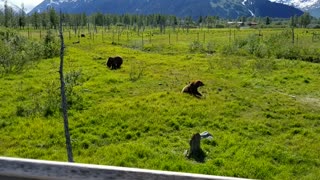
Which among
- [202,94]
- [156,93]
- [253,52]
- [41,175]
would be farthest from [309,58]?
[41,175]

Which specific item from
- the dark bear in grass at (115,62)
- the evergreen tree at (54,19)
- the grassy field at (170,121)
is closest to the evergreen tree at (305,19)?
the evergreen tree at (54,19)

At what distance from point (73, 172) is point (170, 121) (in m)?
10.8

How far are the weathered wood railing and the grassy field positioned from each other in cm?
683

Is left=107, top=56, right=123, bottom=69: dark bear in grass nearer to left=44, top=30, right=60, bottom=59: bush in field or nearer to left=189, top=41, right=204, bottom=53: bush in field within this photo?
left=44, top=30, right=60, bottom=59: bush in field

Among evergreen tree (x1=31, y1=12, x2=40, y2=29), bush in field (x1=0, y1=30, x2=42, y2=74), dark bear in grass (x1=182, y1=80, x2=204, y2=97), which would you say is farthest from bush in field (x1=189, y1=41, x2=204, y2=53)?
evergreen tree (x1=31, y1=12, x2=40, y2=29)

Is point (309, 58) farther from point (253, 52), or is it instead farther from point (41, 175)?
point (41, 175)

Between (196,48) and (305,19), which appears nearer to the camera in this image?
(196,48)

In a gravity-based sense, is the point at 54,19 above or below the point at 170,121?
above

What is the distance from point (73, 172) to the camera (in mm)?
2482

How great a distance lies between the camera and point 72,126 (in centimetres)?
1252

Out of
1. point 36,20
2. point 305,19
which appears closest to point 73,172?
point 36,20

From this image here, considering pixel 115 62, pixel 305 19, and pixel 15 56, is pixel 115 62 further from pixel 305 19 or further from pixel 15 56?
pixel 305 19

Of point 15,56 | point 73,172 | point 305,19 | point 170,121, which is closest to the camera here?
point 73,172

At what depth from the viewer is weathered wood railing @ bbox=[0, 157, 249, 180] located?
7.72 feet
